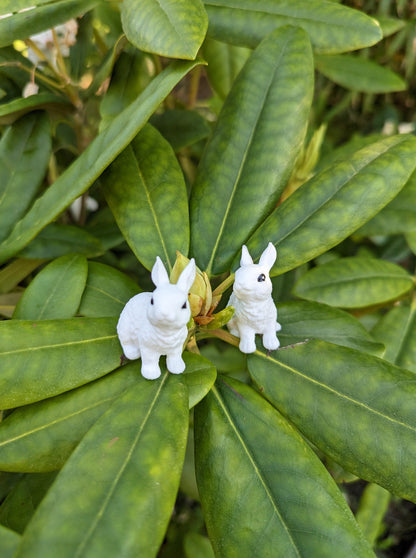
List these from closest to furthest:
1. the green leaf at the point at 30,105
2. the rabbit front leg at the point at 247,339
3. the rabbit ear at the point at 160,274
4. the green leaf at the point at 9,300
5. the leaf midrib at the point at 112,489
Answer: the leaf midrib at the point at 112,489 < the rabbit ear at the point at 160,274 < the rabbit front leg at the point at 247,339 < the green leaf at the point at 30,105 < the green leaf at the point at 9,300

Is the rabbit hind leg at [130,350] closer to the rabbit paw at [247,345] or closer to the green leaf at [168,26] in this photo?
the rabbit paw at [247,345]

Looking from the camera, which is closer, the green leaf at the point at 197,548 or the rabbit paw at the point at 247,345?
the rabbit paw at the point at 247,345

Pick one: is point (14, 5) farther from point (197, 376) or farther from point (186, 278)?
point (197, 376)

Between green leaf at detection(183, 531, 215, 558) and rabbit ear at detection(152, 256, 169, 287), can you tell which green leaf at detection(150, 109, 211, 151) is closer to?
rabbit ear at detection(152, 256, 169, 287)

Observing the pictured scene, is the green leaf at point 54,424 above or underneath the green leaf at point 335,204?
underneath

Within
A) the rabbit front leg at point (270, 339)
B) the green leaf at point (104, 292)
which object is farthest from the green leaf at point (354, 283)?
the green leaf at point (104, 292)

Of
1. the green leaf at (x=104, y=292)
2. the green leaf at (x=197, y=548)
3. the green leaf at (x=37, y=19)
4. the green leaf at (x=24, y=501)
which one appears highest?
the green leaf at (x=37, y=19)

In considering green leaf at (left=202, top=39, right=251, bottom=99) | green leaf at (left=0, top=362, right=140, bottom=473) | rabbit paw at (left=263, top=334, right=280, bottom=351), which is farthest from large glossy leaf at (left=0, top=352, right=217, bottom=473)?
green leaf at (left=202, top=39, right=251, bottom=99)

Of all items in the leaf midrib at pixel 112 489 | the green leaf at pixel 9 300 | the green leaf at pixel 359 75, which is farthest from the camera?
the green leaf at pixel 359 75
